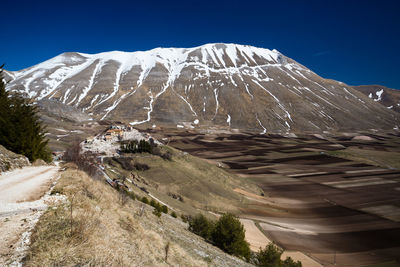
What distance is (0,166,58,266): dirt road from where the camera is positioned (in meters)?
5.71

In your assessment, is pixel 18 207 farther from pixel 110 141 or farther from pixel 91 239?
pixel 110 141

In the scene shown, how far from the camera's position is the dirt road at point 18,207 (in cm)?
571

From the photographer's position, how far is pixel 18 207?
816 centimetres

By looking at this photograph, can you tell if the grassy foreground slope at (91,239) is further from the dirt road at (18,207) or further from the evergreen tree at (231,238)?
the evergreen tree at (231,238)

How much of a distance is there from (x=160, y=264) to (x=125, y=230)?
191 cm

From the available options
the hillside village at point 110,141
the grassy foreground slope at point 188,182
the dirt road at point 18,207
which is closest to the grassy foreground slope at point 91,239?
the dirt road at point 18,207

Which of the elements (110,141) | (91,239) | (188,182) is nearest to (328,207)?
(188,182)

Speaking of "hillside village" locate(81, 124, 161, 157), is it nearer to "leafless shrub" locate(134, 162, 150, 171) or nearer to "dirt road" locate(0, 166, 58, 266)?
"leafless shrub" locate(134, 162, 150, 171)

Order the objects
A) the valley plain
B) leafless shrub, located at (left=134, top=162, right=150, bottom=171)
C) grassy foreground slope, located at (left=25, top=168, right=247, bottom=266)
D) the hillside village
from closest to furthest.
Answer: grassy foreground slope, located at (left=25, top=168, right=247, bottom=266) → the valley plain → leafless shrub, located at (left=134, top=162, right=150, bottom=171) → the hillside village

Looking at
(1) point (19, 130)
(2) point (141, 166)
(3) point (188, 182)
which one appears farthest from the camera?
(2) point (141, 166)

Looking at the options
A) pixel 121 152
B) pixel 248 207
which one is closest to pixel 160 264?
pixel 248 207

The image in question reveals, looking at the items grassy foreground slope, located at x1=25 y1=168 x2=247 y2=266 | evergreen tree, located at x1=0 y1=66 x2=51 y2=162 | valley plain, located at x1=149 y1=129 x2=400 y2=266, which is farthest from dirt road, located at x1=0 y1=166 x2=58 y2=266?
valley plain, located at x1=149 y1=129 x2=400 y2=266

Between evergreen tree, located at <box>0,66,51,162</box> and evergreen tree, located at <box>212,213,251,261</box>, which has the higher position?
evergreen tree, located at <box>0,66,51,162</box>

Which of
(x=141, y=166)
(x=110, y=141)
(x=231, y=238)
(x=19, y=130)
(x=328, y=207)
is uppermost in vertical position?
(x=110, y=141)
